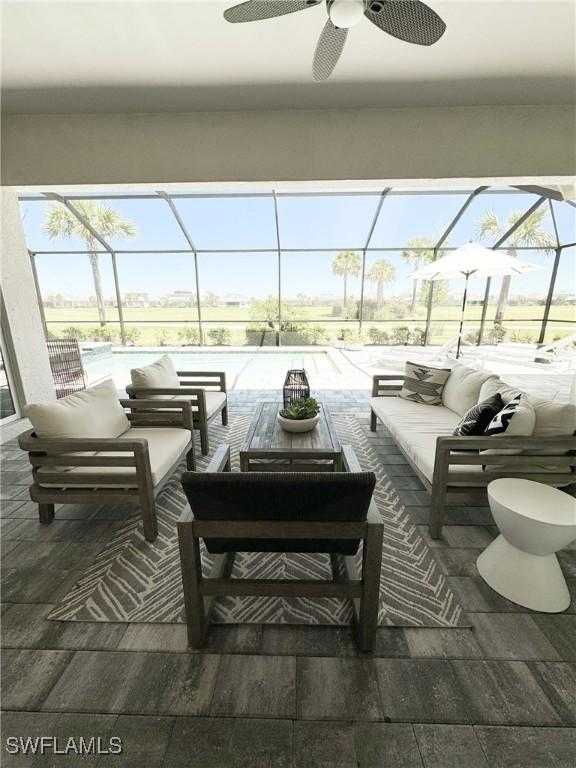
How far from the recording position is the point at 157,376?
3.12 metres

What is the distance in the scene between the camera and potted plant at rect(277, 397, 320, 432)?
2492 millimetres

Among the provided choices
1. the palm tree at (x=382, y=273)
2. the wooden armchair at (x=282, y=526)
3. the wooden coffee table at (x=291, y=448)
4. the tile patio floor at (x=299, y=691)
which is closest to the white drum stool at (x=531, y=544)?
the tile patio floor at (x=299, y=691)

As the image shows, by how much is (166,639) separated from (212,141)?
3.35 m

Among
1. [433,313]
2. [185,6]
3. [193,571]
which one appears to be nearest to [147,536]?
[193,571]

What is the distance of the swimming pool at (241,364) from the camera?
596cm

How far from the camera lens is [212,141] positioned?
8.98 ft

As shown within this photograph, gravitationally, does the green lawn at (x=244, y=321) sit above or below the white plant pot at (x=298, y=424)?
above

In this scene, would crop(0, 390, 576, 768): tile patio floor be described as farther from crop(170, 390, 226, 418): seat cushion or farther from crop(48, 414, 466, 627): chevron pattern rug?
crop(170, 390, 226, 418): seat cushion

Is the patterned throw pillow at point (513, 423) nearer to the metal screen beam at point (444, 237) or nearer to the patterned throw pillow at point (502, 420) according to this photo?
the patterned throw pillow at point (502, 420)

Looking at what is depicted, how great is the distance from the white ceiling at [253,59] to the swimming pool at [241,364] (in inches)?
146

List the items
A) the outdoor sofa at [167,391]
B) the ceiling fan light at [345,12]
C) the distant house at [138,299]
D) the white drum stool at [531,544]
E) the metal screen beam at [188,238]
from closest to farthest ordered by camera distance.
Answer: the ceiling fan light at [345,12]
the white drum stool at [531,544]
the outdoor sofa at [167,391]
the metal screen beam at [188,238]
the distant house at [138,299]

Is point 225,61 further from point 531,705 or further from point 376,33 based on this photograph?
point 531,705

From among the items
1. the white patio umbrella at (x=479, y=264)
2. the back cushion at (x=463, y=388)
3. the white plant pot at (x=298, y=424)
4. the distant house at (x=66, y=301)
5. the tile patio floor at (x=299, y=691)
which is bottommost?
the tile patio floor at (x=299, y=691)

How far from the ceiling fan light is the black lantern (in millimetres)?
2090
